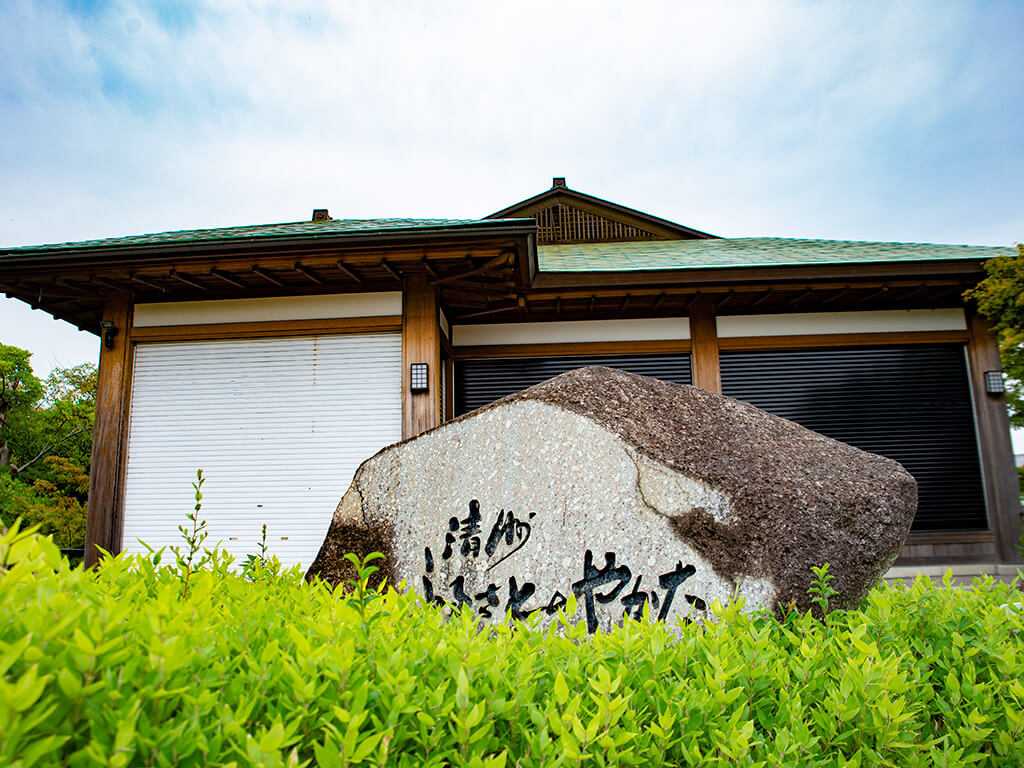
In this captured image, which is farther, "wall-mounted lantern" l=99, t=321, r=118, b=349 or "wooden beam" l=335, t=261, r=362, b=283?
"wall-mounted lantern" l=99, t=321, r=118, b=349

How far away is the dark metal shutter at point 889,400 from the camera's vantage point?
27.1ft

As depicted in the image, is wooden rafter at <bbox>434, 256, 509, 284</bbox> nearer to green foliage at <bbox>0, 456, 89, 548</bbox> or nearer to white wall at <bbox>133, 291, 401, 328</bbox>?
white wall at <bbox>133, 291, 401, 328</bbox>

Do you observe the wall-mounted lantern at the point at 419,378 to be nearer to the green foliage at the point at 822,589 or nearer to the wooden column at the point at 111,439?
the wooden column at the point at 111,439

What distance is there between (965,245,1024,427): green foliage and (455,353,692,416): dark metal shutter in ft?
11.1

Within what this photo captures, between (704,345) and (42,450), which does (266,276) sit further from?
(42,450)

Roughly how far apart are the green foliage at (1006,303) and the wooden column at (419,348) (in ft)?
20.5

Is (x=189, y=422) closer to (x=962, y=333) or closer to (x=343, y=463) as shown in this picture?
(x=343, y=463)

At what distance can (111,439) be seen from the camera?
745 cm

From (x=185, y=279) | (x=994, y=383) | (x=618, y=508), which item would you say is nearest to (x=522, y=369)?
(x=185, y=279)

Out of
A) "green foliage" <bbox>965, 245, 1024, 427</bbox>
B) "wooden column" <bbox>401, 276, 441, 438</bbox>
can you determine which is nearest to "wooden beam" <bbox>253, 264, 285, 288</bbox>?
"wooden column" <bbox>401, 276, 441, 438</bbox>

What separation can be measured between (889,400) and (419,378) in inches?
239

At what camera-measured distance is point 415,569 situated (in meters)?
3.25

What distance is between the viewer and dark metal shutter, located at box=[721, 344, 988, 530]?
27.1ft

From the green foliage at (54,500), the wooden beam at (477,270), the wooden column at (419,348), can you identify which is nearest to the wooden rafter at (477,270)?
the wooden beam at (477,270)
